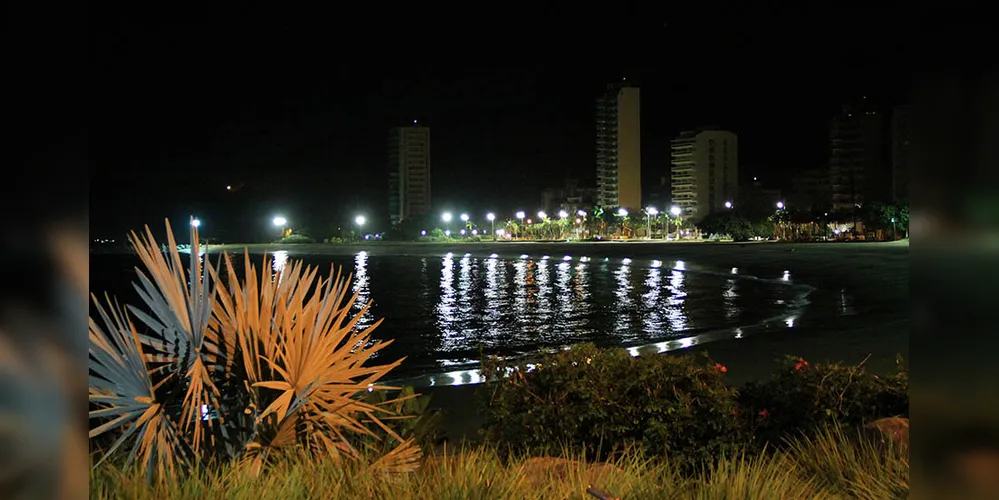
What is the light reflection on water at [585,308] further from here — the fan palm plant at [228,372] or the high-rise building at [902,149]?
the fan palm plant at [228,372]

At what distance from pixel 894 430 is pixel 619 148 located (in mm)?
102940

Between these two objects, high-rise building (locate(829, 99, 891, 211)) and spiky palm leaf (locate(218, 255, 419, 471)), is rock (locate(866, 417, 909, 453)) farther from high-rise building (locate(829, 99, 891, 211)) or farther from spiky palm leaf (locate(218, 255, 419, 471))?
high-rise building (locate(829, 99, 891, 211))

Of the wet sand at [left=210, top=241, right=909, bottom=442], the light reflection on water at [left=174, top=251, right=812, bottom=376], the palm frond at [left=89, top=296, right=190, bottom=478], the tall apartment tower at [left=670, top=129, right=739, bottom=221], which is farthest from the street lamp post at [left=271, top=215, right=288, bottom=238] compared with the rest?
the palm frond at [left=89, top=296, right=190, bottom=478]

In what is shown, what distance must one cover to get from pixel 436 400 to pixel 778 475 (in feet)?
14.2

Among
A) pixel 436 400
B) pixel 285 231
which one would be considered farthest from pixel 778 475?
pixel 285 231

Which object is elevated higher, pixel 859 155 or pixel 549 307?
pixel 859 155

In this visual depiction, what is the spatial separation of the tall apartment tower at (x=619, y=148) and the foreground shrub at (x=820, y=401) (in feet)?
326

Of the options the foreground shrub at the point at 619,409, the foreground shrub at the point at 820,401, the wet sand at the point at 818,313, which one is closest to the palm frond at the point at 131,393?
the foreground shrub at the point at 619,409

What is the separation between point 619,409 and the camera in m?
5.21

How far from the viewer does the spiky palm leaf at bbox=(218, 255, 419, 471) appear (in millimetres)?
4332

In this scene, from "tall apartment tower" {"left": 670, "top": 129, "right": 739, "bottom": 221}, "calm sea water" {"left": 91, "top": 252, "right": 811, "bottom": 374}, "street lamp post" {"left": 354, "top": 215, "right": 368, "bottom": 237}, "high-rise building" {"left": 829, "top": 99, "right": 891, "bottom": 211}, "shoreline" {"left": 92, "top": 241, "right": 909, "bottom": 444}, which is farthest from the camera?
"tall apartment tower" {"left": 670, "top": 129, "right": 739, "bottom": 221}

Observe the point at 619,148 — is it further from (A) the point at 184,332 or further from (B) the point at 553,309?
(A) the point at 184,332

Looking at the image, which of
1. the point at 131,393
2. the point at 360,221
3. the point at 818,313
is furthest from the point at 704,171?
the point at 131,393

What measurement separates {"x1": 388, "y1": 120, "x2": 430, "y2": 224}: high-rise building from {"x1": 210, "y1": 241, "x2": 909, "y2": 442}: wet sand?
79565 millimetres
